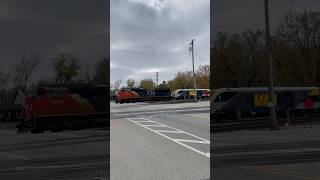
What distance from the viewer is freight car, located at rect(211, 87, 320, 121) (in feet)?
78.3

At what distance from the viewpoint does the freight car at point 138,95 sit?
58.8 metres

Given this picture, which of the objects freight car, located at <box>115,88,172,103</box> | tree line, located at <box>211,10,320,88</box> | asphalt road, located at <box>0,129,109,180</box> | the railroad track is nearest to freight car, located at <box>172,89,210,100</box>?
freight car, located at <box>115,88,172,103</box>

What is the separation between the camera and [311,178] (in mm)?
10641

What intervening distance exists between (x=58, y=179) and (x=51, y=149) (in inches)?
95.4

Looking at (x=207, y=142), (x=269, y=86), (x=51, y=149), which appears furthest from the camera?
(x=269, y=86)

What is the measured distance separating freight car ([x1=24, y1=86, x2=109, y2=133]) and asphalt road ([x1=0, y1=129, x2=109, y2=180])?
1.03ft

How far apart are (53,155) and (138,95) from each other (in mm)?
48957

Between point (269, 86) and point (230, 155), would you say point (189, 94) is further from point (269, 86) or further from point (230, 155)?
point (230, 155)

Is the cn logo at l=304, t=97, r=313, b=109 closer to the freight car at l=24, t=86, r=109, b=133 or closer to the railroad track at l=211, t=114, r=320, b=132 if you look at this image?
the railroad track at l=211, t=114, r=320, b=132

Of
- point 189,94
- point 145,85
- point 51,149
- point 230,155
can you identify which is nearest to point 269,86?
point 230,155

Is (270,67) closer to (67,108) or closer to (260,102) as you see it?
(260,102)

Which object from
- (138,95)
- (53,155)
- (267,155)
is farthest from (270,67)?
(138,95)

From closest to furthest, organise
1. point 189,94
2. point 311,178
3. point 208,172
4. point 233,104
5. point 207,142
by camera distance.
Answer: point 311,178
point 208,172
point 207,142
point 233,104
point 189,94

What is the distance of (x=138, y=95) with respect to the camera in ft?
205
